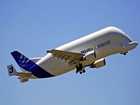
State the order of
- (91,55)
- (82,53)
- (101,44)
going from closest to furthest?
(91,55) → (101,44) → (82,53)

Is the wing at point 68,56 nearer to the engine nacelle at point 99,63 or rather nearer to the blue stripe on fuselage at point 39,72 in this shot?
the engine nacelle at point 99,63

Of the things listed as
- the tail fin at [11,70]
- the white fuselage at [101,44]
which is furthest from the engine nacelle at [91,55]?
the tail fin at [11,70]

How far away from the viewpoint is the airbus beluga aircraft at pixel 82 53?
68250 millimetres

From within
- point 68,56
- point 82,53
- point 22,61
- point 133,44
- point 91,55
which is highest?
point 22,61

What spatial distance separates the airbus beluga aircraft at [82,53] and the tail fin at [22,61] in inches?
84.3

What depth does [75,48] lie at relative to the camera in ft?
231

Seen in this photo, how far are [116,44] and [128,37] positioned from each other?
10.1 feet

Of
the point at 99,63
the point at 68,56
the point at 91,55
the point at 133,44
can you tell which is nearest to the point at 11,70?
the point at 68,56

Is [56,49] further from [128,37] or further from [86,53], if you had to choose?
[128,37]

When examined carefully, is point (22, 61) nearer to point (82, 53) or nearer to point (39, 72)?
point (39, 72)

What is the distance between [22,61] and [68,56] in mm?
12360

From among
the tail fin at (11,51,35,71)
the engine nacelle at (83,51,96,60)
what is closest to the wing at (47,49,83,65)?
the engine nacelle at (83,51,96,60)

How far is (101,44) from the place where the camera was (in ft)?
224

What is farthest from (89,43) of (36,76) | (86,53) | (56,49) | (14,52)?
(14,52)
